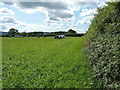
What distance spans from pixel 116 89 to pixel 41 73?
300cm

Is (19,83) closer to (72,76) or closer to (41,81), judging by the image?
(41,81)

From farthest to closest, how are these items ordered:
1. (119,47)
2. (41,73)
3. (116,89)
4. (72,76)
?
(41,73) < (72,76) < (119,47) < (116,89)

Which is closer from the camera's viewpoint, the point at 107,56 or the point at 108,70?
the point at 108,70

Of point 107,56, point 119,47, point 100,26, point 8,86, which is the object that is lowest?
point 8,86

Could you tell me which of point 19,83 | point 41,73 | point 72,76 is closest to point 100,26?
point 72,76

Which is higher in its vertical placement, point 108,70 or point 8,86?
point 108,70

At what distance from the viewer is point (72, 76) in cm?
484

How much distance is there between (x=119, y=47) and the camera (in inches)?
123

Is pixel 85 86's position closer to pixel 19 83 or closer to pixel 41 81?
pixel 41 81

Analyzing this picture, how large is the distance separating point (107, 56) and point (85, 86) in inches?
40.1

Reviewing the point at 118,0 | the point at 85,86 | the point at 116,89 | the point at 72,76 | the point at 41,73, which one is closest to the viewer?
the point at 116,89

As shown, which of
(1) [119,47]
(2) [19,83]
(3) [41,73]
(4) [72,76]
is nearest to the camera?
(1) [119,47]

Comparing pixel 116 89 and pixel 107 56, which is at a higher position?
pixel 107 56

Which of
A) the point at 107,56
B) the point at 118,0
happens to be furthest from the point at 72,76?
the point at 118,0
